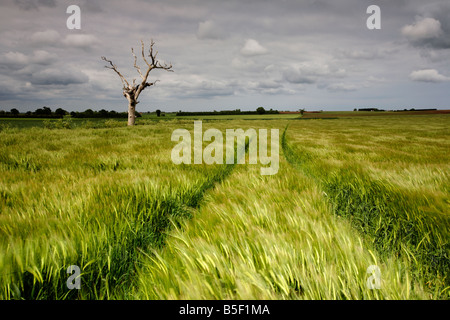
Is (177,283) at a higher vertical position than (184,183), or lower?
lower

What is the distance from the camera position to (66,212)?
209cm

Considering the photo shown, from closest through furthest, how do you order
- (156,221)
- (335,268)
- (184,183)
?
(335,268)
(156,221)
(184,183)

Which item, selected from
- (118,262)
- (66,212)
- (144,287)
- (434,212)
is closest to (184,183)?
(66,212)

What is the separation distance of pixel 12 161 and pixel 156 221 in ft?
15.4

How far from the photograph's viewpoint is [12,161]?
15.2ft

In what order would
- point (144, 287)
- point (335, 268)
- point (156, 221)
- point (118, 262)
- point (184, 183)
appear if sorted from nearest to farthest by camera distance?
point (335, 268) → point (144, 287) → point (118, 262) → point (156, 221) → point (184, 183)

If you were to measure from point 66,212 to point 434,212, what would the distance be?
3609mm

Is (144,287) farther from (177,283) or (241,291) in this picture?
(241,291)

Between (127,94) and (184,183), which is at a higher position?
(127,94)
